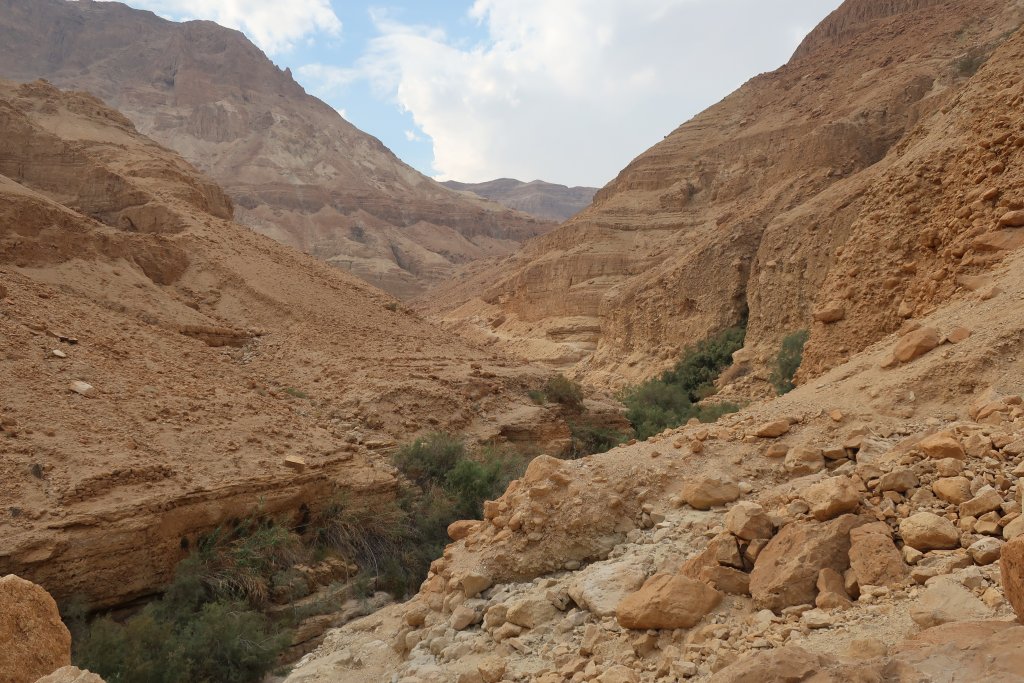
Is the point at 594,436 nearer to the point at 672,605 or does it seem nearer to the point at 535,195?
the point at 672,605

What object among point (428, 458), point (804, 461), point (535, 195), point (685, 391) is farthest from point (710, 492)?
point (535, 195)

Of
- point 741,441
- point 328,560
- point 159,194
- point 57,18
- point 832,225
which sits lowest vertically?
point 328,560

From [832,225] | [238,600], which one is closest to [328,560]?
[238,600]

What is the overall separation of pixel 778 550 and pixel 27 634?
379cm

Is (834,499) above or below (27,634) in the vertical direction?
below

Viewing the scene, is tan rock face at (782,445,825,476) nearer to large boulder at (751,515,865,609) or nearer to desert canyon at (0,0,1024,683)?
desert canyon at (0,0,1024,683)

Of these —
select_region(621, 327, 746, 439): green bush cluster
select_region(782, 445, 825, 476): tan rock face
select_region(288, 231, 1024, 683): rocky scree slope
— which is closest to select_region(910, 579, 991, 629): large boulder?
select_region(288, 231, 1024, 683): rocky scree slope

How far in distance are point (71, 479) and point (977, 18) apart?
108 ft

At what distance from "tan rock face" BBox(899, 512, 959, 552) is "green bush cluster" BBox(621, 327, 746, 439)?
1099 centimetres

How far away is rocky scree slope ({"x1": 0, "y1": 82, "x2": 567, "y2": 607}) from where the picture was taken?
675 centimetres

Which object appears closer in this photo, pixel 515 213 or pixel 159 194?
pixel 159 194

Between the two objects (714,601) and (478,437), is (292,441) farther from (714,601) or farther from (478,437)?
(714,601)

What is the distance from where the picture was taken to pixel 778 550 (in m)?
3.45

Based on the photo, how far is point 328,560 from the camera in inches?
329
